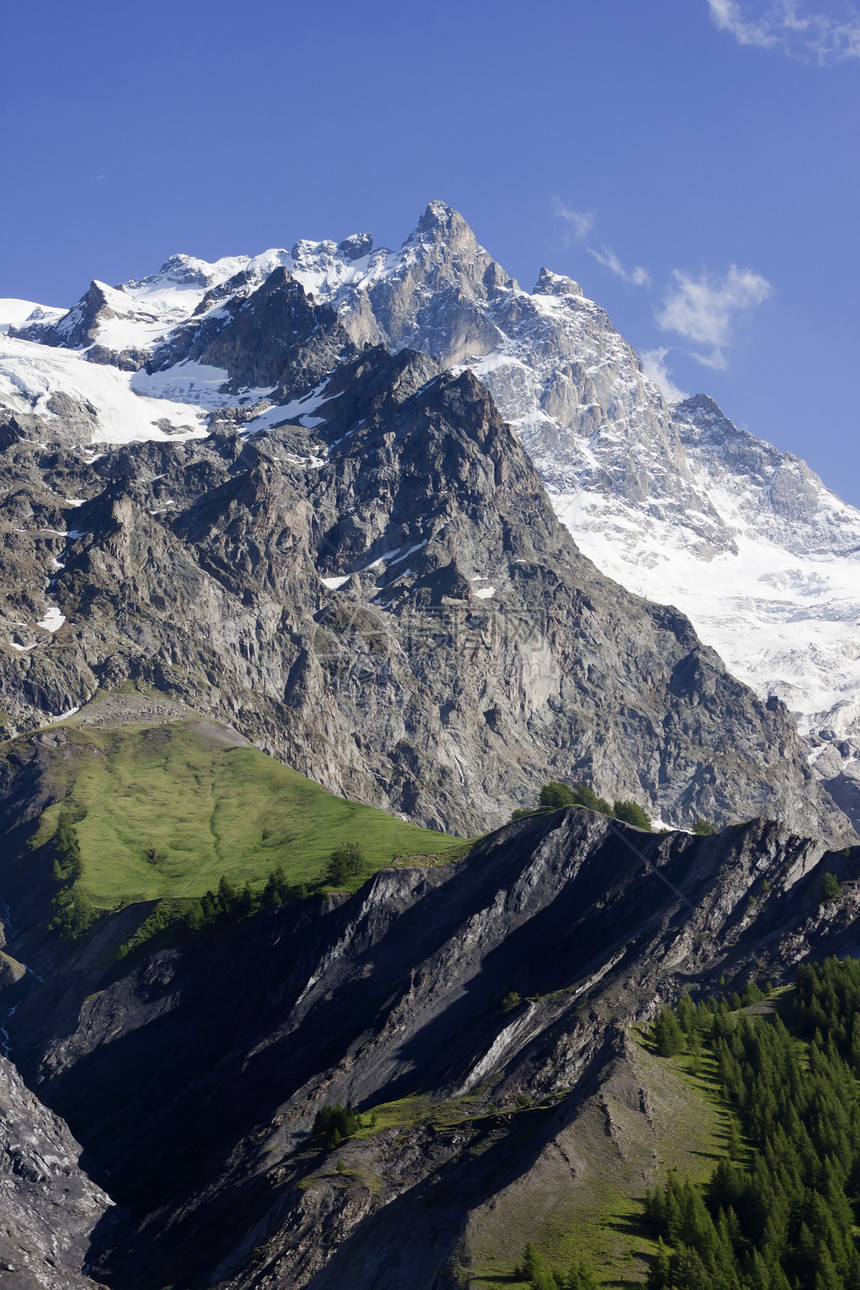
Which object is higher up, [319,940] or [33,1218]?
[319,940]

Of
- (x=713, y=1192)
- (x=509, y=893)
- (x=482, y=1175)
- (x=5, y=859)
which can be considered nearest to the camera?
(x=713, y=1192)

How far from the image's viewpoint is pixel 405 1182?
90750mm

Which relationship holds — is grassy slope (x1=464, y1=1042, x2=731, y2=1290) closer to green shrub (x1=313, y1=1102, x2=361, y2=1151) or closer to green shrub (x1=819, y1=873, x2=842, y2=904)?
green shrub (x1=819, y1=873, x2=842, y2=904)

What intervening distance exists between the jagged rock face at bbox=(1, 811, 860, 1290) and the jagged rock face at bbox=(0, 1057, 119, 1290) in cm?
355

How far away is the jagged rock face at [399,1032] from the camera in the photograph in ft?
288

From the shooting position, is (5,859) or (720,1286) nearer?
Result: (720,1286)

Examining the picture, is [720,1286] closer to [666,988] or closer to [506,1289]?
[506,1289]

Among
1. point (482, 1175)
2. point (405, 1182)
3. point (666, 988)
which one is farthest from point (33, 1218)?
point (666, 988)

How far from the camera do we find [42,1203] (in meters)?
115

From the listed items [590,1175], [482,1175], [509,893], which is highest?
[509,893]

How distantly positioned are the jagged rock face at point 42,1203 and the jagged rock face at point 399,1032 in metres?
3.55

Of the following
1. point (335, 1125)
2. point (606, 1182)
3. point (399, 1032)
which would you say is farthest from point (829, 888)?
point (335, 1125)

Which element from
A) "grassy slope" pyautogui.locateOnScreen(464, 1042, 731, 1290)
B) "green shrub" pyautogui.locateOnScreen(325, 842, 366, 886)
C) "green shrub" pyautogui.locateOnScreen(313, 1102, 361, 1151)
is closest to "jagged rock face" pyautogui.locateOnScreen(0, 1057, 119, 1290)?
"green shrub" pyautogui.locateOnScreen(313, 1102, 361, 1151)

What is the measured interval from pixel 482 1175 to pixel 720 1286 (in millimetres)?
20435
